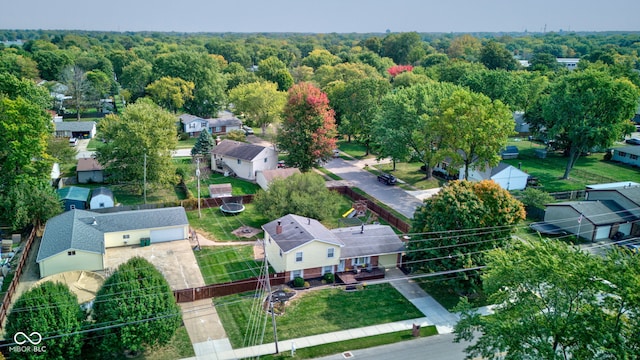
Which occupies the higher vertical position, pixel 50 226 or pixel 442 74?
pixel 442 74

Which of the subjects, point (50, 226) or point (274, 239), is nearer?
point (274, 239)

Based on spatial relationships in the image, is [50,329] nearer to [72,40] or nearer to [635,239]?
[635,239]

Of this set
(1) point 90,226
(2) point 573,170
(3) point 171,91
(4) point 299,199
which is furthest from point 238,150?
(2) point 573,170

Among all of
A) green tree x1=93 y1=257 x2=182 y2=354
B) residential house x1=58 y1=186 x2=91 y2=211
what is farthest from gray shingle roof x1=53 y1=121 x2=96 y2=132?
green tree x1=93 y1=257 x2=182 y2=354

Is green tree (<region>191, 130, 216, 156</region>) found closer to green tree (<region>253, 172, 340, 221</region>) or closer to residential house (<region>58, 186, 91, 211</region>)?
residential house (<region>58, 186, 91, 211</region>)

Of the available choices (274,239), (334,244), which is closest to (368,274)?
(334,244)

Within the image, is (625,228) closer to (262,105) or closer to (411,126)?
(411,126)

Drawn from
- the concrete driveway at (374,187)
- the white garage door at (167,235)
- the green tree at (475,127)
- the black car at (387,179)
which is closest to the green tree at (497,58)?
the concrete driveway at (374,187)
